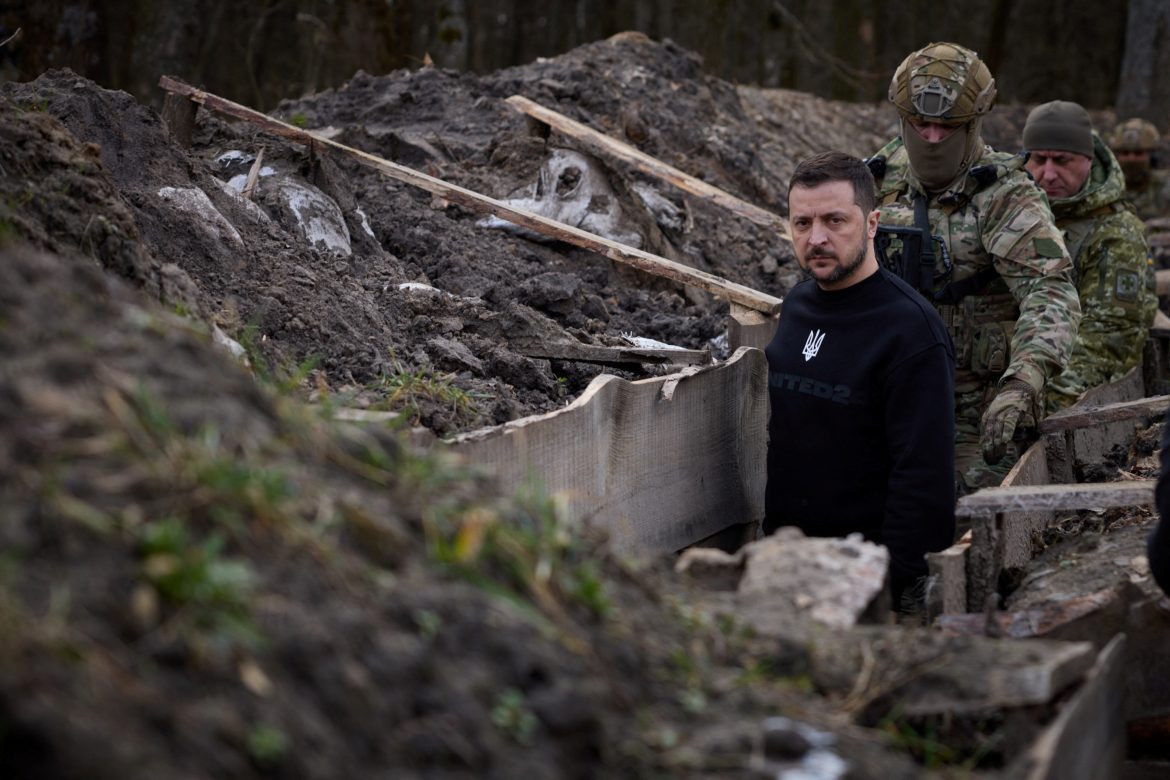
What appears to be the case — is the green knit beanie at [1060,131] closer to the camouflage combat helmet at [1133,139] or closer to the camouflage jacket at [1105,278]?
the camouflage jacket at [1105,278]

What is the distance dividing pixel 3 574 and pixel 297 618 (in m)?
0.47

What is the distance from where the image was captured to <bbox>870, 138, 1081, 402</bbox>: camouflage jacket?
5883 mm

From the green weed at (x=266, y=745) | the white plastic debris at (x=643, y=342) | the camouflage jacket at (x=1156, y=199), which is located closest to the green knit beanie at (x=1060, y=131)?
the white plastic debris at (x=643, y=342)

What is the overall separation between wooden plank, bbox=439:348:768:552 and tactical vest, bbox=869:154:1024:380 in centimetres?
102

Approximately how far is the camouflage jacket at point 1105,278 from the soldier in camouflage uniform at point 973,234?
1.67 m

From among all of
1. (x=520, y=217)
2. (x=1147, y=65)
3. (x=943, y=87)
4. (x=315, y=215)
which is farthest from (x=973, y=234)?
(x=1147, y=65)

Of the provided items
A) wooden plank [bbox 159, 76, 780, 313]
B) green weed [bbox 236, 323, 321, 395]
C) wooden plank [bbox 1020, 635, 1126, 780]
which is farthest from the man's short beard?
wooden plank [bbox 1020, 635, 1126, 780]

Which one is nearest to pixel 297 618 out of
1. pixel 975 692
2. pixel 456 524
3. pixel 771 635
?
pixel 456 524

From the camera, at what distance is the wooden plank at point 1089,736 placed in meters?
2.77

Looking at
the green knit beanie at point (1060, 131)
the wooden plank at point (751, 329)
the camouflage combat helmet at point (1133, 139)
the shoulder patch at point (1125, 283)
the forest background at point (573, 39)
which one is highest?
the forest background at point (573, 39)

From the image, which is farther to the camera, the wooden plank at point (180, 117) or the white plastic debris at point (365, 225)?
the wooden plank at point (180, 117)

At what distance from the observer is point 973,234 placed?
6379mm

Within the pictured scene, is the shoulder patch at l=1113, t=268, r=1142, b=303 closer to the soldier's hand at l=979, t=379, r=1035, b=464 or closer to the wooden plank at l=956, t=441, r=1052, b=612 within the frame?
the soldier's hand at l=979, t=379, r=1035, b=464

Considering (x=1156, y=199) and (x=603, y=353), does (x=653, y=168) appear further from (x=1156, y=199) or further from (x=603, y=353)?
(x=1156, y=199)
